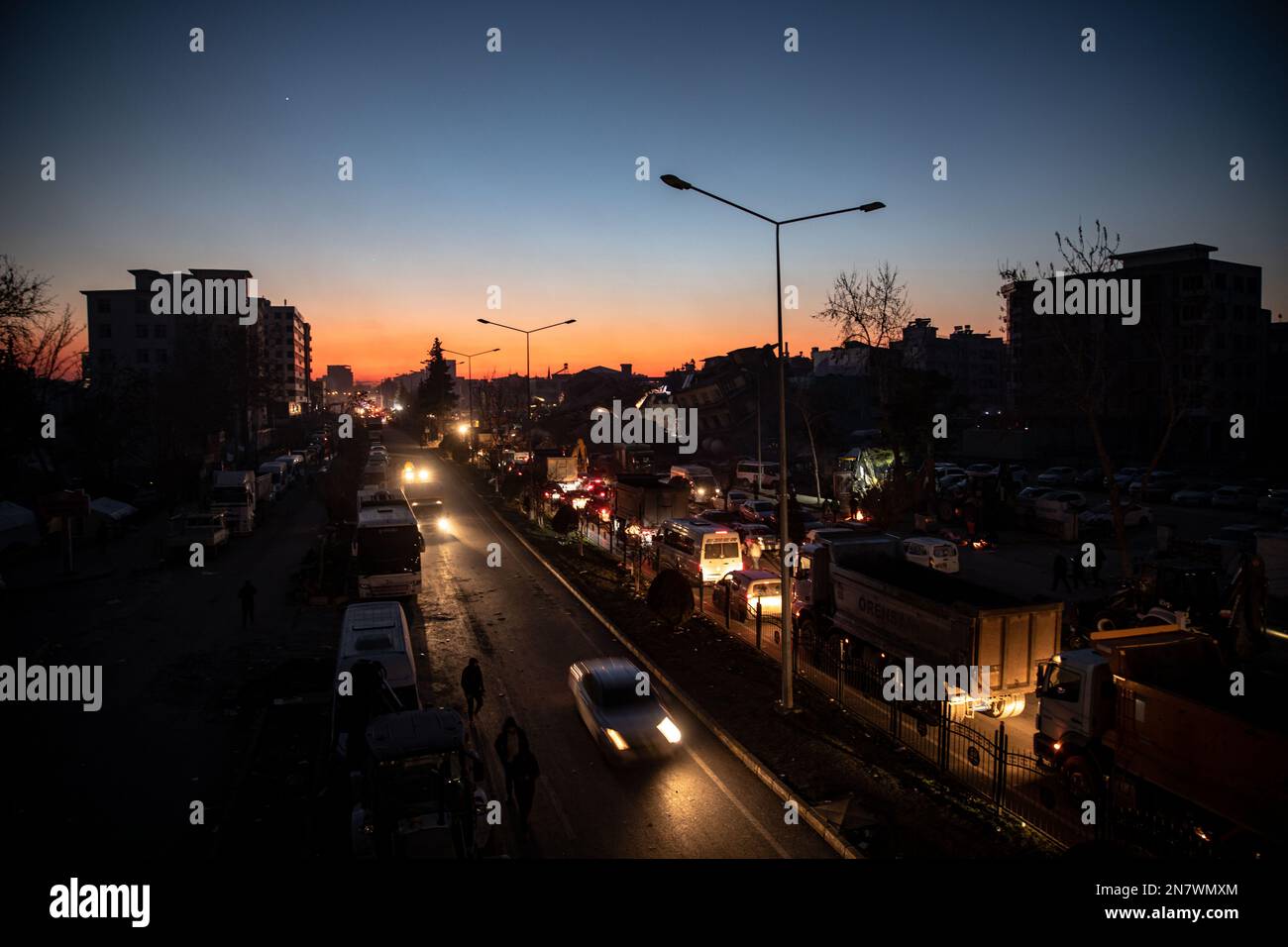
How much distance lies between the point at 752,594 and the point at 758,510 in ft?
57.5

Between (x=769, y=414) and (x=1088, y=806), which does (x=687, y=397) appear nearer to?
(x=769, y=414)

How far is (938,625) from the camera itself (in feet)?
49.0

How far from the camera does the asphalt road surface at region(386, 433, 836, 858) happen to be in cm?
1091

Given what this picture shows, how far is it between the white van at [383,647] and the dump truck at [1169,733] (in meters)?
11.5

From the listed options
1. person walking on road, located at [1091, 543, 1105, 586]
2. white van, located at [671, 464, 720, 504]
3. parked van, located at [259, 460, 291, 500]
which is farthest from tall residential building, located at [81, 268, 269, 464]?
person walking on road, located at [1091, 543, 1105, 586]

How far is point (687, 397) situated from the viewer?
9169 cm

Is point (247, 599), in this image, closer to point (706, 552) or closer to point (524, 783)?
point (706, 552)

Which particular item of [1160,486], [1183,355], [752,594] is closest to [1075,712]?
[752,594]

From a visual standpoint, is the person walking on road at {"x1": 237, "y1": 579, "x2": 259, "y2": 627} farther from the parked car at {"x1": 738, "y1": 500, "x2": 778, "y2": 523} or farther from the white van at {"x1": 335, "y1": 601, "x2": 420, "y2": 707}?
the parked car at {"x1": 738, "y1": 500, "x2": 778, "y2": 523}

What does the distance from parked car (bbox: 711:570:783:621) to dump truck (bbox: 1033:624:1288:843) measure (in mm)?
9452

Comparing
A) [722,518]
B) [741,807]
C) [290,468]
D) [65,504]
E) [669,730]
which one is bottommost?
[741,807]

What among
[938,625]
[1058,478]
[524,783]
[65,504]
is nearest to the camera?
[524,783]

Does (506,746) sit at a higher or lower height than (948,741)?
higher
